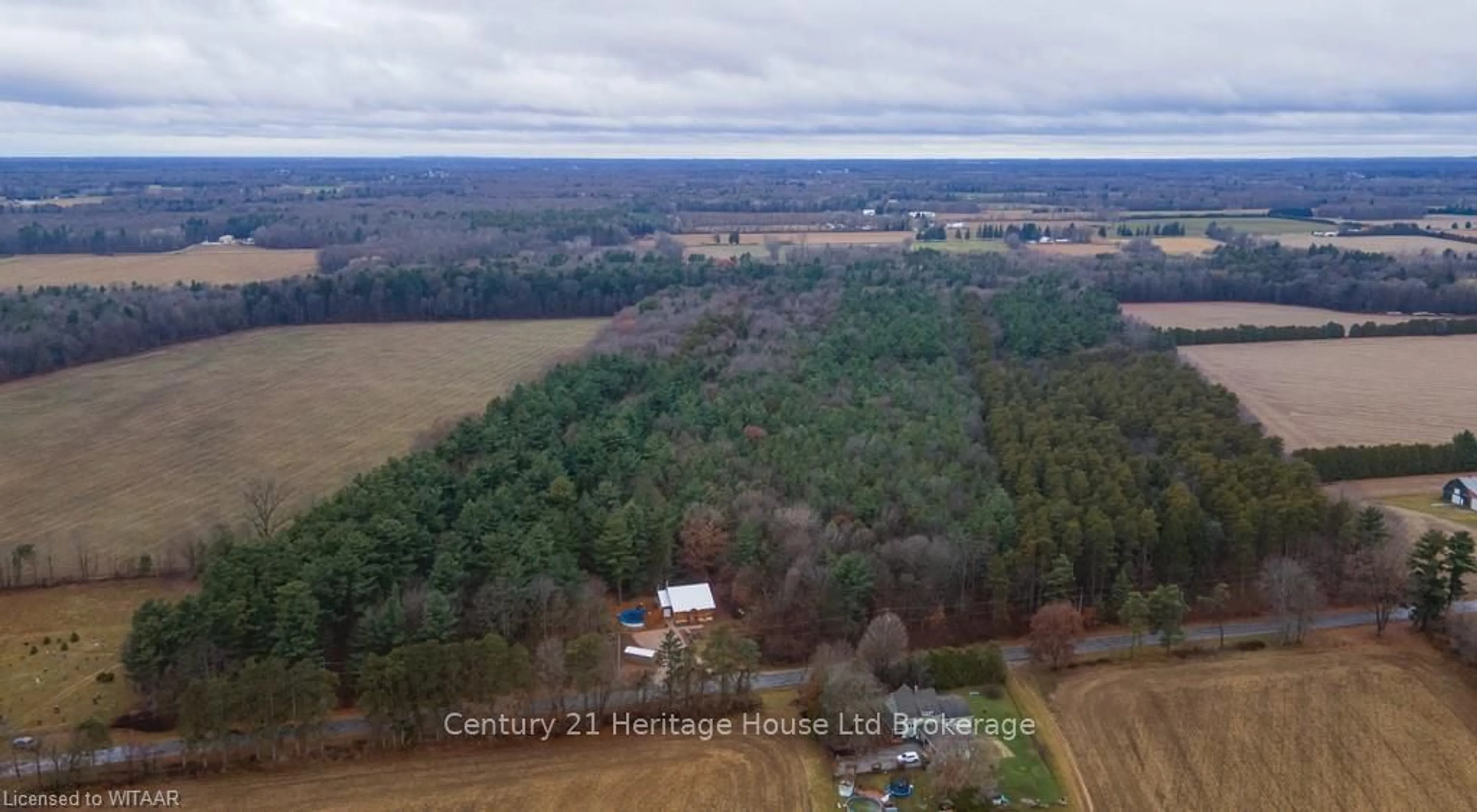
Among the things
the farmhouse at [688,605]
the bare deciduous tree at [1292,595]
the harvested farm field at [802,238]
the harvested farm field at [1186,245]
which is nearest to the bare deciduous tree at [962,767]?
the farmhouse at [688,605]

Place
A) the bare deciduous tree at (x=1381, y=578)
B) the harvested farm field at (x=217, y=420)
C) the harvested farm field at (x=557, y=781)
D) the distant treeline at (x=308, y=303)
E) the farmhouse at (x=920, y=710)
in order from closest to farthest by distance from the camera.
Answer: the harvested farm field at (x=557, y=781) → the farmhouse at (x=920, y=710) → the bare deciduous tree at (x=1381, y=578) → the harvested farm field at (x=217, y=420) → the distant treeline at (x=308, y=303)

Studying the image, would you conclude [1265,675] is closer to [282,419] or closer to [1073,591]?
[1073,591]

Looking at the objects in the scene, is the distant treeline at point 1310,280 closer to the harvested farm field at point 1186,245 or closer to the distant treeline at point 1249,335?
the harvested farm field at point 1186,245

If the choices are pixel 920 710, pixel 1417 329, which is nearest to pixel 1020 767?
pixel 920 710

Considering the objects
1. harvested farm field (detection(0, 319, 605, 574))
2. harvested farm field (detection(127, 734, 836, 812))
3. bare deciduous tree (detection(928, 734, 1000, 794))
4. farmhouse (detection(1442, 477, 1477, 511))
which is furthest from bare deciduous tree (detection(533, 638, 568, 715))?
farmhouse (detection(1442, 477, 1477, 511))

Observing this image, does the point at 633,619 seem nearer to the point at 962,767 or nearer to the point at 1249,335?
the point at 962,767

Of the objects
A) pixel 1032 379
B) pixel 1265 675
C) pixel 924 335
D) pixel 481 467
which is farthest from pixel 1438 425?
pixel 481 467

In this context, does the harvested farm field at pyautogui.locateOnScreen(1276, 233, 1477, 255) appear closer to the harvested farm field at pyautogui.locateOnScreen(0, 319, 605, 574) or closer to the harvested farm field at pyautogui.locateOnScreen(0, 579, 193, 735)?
the harvested farm field at pyautogui.locateOnScreen(0, 319, 605, 574)
